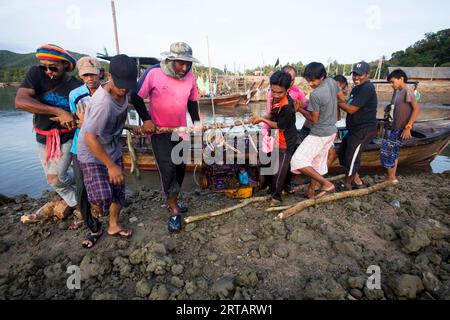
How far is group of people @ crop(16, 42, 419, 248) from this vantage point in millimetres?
2436

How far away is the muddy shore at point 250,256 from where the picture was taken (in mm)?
2311

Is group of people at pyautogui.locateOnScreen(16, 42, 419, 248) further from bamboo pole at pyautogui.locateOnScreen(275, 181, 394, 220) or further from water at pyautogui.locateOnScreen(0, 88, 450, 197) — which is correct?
water at pyautogui.locateOnScreen(0, 88, 450, 197)

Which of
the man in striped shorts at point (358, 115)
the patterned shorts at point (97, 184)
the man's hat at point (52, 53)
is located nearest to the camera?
the patterned shorts at point (97, 184)

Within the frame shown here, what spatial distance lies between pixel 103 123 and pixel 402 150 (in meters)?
7.95

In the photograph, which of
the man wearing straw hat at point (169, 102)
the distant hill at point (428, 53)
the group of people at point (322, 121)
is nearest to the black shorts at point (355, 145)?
the group of people at point (322, 121)

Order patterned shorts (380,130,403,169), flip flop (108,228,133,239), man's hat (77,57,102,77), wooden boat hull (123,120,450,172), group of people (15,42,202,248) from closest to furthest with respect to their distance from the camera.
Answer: group of people (15,42,202,248) < man's hat (77,57,102,77) < flip flop (108,228,133,239) < patterned shorts (380,130,403,169) < wooden boat hull (123,120,450,172)

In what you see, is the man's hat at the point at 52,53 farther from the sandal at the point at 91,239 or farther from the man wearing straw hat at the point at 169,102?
the sandal at the point at 91,239

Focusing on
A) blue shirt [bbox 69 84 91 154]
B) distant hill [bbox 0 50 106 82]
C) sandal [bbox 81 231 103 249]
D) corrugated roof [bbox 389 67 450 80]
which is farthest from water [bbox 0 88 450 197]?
distant hill [bbox 0 50 106 82]

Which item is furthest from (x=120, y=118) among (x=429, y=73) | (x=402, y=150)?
(x=429, y=73)

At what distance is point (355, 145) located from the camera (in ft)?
13.3

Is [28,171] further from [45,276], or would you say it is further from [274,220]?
[274,220]

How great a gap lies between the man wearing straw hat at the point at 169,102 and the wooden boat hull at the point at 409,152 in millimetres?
3337

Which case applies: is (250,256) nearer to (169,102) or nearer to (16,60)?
(169,102)

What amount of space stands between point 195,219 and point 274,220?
1.10 metres
